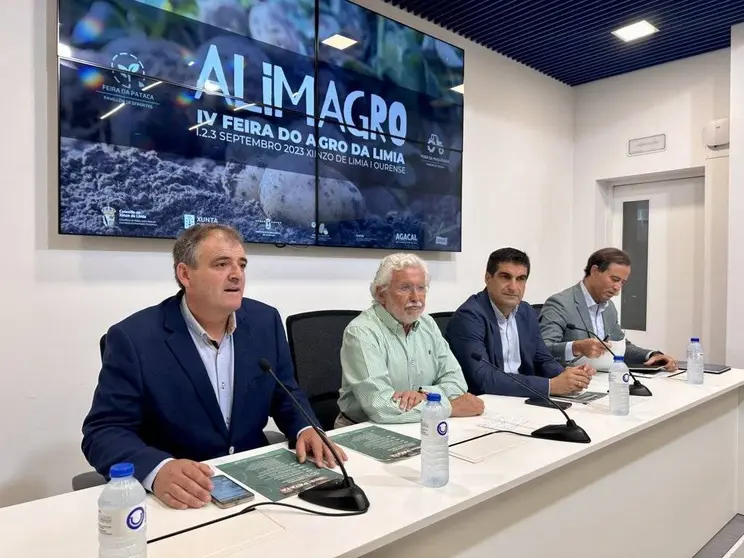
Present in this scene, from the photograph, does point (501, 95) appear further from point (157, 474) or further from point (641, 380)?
point (157, 474)

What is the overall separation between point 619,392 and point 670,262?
294cm

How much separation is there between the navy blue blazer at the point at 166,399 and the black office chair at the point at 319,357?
384mm

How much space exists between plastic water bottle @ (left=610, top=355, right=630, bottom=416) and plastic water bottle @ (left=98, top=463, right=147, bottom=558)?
156 centimetres

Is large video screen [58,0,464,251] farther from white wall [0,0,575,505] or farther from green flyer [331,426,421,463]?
green flyer [331,426,421,463]

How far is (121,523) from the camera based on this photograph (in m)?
0.82

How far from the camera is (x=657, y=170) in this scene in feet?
13.7

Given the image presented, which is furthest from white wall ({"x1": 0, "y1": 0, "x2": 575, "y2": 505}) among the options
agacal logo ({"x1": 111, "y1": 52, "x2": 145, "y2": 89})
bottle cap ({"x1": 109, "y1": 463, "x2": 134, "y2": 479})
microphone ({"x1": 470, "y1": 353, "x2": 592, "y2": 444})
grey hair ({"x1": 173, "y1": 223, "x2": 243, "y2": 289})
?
microphone ({"x1": 470, "y1": 353, "x2": 592, "y2": 444})

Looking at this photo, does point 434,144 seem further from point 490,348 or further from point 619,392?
point 619,392

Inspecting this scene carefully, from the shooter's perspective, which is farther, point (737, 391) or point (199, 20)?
point (737, 391)

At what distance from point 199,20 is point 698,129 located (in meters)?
3.63

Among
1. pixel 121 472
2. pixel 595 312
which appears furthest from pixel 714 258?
pixel 121 472

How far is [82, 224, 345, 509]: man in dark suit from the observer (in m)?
1.31

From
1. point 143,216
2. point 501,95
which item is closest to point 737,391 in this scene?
point 501,95

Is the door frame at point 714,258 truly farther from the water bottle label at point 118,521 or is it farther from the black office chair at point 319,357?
the water bottle label at point 118,521
